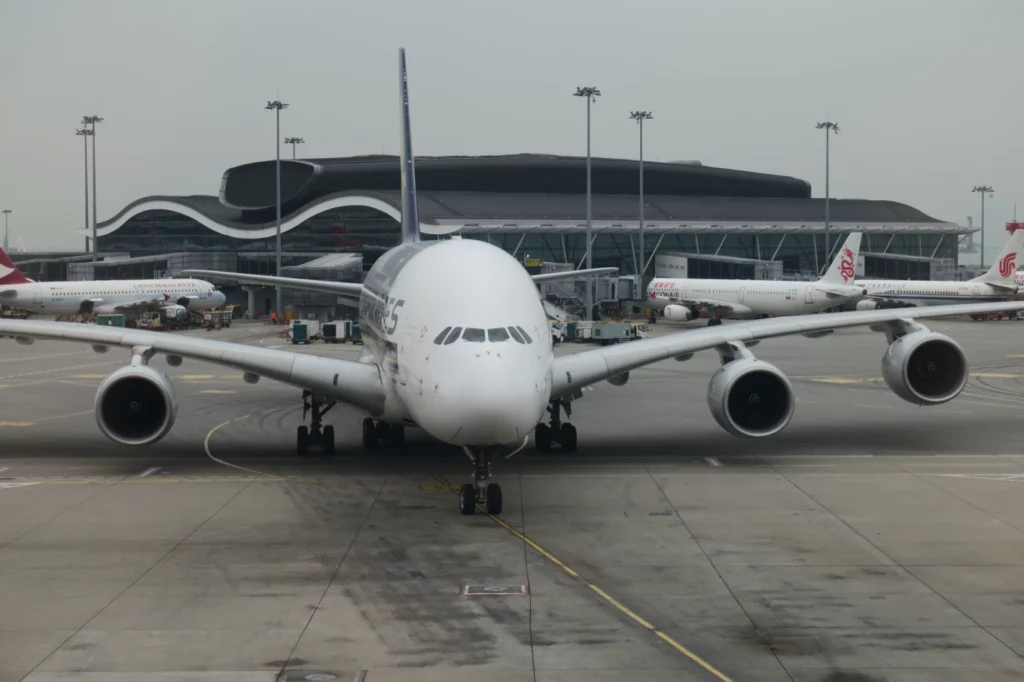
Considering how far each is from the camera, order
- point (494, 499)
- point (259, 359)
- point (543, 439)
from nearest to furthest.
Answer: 1. point (494, 499)
2. point (259, 359)
3. point (543, 439)

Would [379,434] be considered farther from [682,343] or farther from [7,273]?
[7,273]

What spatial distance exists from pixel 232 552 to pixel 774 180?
14244 cm

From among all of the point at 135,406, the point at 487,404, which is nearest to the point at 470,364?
the point at 487,404

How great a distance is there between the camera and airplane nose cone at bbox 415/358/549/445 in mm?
17016

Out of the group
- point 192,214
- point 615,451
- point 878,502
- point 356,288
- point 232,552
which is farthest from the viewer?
point 192,214

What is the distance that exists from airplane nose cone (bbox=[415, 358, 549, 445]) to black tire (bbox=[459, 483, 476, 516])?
56.0 inches

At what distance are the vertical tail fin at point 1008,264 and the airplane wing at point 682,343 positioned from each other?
63.1 m

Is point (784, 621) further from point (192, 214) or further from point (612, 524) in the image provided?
point (192, 214)

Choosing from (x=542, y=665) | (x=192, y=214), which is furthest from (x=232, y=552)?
(x=192, y=214)

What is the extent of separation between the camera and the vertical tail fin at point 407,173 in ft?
105

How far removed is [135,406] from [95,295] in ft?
220

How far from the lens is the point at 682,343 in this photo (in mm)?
24453

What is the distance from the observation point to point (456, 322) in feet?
61.0

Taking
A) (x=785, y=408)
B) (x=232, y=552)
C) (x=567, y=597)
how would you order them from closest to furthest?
(x=567, y=597) → (x=232, y=552) → (x=785, y=408)
